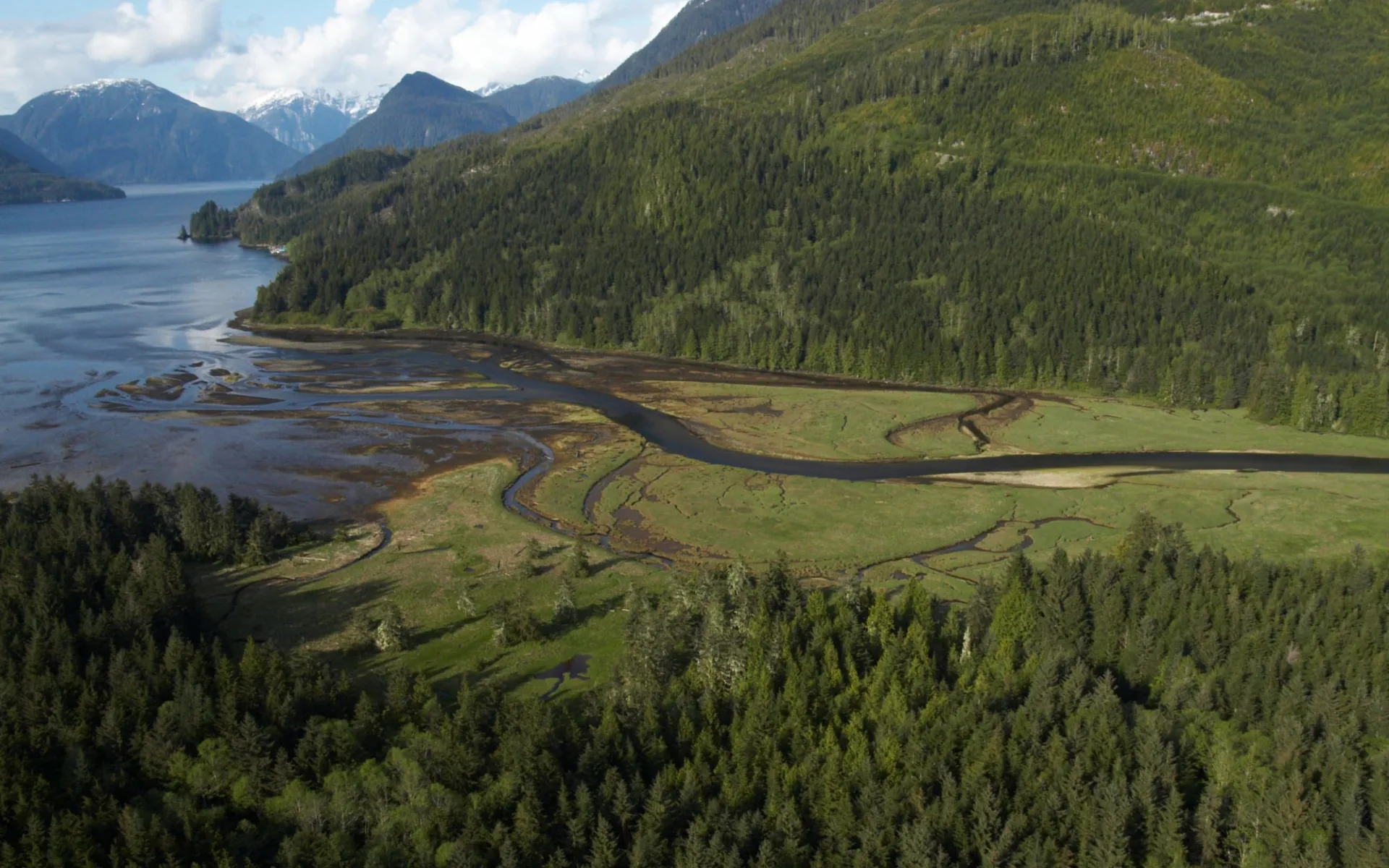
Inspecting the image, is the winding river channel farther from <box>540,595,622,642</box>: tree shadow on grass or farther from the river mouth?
<box>540,595,622,642</box>: tree shadow on grass

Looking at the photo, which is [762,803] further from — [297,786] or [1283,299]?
[1283,299]

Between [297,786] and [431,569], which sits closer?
[297,786]

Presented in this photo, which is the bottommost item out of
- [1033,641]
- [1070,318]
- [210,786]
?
[210,786]

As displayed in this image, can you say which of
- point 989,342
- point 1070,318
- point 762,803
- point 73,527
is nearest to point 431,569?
point 73,527

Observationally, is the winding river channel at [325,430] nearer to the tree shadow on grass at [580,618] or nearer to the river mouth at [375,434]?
the river mouth at [375,434]

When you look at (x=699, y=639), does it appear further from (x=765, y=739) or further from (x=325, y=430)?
(x=325, y=430)

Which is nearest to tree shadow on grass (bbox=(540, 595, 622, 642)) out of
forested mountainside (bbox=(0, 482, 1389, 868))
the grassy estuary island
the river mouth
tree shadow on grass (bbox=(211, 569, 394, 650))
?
the grassy estuary island

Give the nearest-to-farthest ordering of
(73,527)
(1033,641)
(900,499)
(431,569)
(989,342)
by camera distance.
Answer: (1033,641)
(73,527)
(431,569)
(900,499)
(989,342)

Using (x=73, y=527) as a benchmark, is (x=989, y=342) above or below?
above
